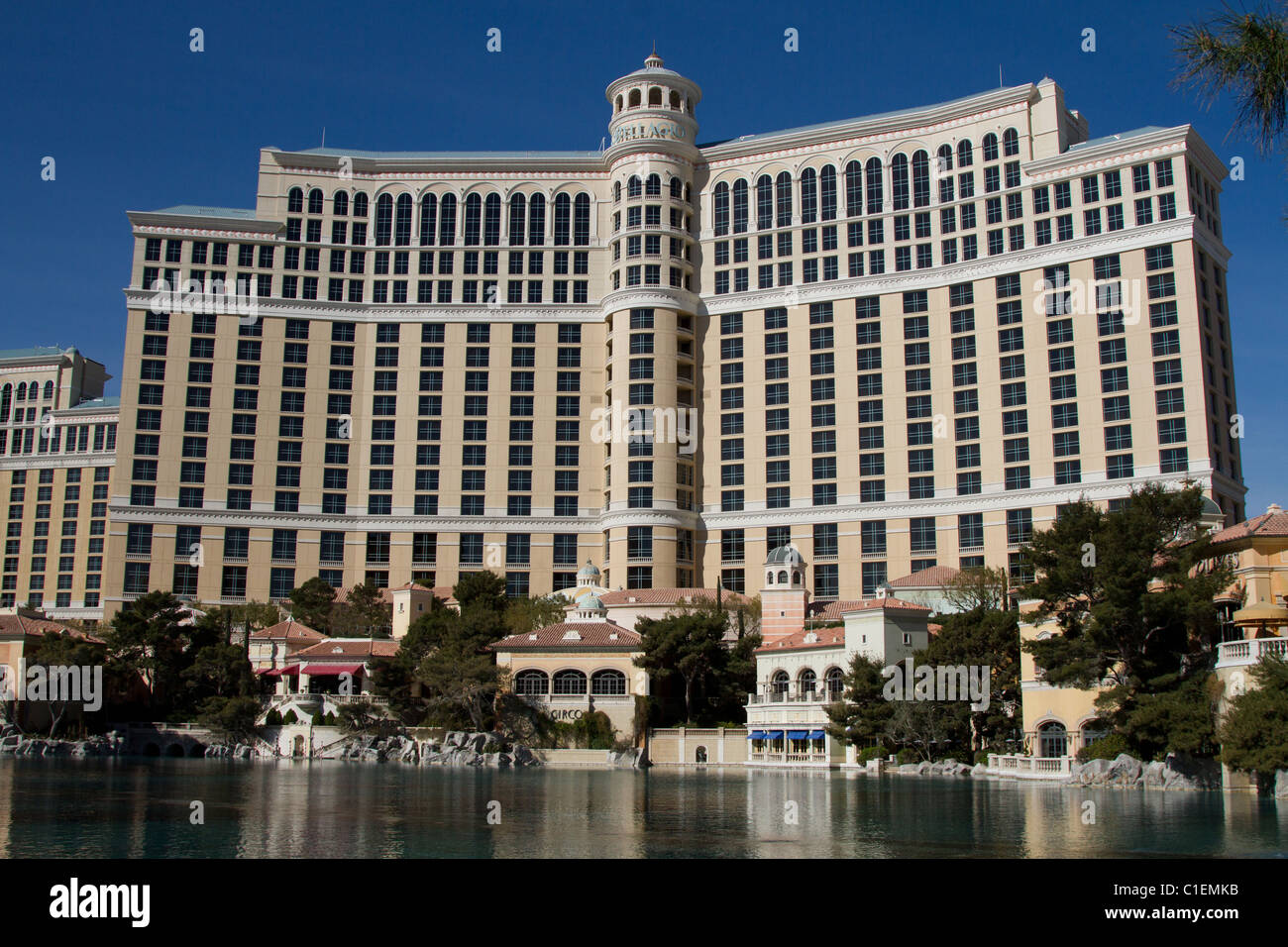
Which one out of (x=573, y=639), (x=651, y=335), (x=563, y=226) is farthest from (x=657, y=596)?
(x=563, y=226)

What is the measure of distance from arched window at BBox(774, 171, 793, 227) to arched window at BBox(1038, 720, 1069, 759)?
65035mm

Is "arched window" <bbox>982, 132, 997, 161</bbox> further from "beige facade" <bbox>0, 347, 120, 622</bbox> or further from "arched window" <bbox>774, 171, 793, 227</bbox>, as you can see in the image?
"beige facade" <bbox>0, 347, 120, 622</bbox>

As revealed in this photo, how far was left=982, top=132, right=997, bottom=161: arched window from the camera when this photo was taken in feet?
345

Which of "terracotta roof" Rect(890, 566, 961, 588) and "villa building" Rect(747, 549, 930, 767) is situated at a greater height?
"terracotta roof" Rect(890, 566, 961, 588)

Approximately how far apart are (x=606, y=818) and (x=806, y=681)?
1559 inches

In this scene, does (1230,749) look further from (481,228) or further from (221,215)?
(221,215)

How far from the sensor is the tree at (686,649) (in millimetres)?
77875

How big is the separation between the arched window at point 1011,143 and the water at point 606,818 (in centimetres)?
6636

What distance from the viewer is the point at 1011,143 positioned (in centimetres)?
10438

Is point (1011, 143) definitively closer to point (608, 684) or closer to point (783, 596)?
point (783, 596)

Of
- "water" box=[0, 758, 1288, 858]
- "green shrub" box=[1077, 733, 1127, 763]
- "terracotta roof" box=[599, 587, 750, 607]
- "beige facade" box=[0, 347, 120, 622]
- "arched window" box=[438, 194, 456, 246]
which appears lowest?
"water" box=[0, 758, 1288, 858]

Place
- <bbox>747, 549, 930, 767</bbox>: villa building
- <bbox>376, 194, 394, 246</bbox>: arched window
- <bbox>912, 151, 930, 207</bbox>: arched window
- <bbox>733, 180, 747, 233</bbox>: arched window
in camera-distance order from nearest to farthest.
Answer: <bbox>747, 549, 930, 767</bbox>: villa building, <bbox>912, 151, 930, 207</bbox>: arched window, <bbox>733, 180, 747, 233</bbox>: arched window, <bbox>376, 194, 394, 246</bbox>: arched window

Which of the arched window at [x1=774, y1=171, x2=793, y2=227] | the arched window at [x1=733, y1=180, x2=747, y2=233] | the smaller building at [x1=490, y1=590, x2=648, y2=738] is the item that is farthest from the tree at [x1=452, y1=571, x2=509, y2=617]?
the arched window at [x1=774, y1=171, x2=793, y2=227]

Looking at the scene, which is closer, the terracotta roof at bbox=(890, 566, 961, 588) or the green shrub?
the green shrub
